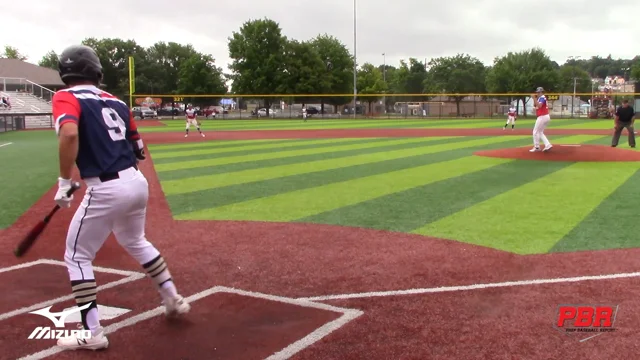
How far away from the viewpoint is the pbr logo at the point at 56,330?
4062 mm

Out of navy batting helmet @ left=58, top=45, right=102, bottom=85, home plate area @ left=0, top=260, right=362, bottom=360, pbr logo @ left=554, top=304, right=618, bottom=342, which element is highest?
navy batting helmet @ left=58, top=45, right=102, bottom=85

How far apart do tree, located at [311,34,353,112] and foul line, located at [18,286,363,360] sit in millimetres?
67213

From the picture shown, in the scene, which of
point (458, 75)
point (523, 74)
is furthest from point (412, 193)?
point (458, 75)

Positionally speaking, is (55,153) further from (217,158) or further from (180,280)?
(180,280)

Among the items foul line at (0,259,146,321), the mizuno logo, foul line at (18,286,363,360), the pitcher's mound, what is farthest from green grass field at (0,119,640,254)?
the mizuno logo

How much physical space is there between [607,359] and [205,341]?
2841 mm

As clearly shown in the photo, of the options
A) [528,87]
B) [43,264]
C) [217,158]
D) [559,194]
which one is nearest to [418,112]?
[528,87]

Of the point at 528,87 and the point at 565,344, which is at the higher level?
the point at 528,87

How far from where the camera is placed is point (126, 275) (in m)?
5.80

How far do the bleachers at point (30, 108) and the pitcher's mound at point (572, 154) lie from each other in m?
34.9

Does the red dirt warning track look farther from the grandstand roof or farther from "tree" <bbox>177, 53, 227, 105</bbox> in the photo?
"tree" <bbox>177, 53, 227, 105</bbox>

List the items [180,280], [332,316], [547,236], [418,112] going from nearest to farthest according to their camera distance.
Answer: [332,316] → [180,280] → [547,236] → [418,112]

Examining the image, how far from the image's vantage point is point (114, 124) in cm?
417

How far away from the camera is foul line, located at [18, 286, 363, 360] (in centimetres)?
393
